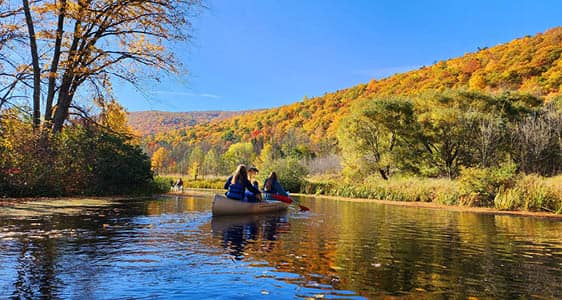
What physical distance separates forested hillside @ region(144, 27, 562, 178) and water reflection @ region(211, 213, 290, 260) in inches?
1080

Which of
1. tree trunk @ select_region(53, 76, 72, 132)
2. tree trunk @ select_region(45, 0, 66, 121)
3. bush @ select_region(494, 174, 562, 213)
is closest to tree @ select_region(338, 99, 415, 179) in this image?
bush @ select_region(494, 174, 562, 213)

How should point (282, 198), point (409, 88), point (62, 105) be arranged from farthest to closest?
point (409, 88), point (62, 105), point (282, 198)

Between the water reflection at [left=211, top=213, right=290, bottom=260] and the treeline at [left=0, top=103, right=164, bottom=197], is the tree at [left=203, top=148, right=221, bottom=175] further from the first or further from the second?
the water reflection at [left=211, top=213, right=290, bottom=260]

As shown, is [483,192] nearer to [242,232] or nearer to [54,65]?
[242,232]

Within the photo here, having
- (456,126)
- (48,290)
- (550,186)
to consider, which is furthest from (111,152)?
(456,126)

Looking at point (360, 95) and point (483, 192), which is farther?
point (360, 95)

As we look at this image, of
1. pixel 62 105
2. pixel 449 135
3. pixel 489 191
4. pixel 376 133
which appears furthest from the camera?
pixel 376 133

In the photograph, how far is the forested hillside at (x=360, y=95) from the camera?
198ft

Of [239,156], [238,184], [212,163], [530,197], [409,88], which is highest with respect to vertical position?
[409,88]

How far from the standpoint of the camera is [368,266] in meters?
6.07

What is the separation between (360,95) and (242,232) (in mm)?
87732

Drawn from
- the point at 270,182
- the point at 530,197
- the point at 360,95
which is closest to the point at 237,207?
the point at 270,182

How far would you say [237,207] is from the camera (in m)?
13.2

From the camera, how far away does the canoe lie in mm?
12625
